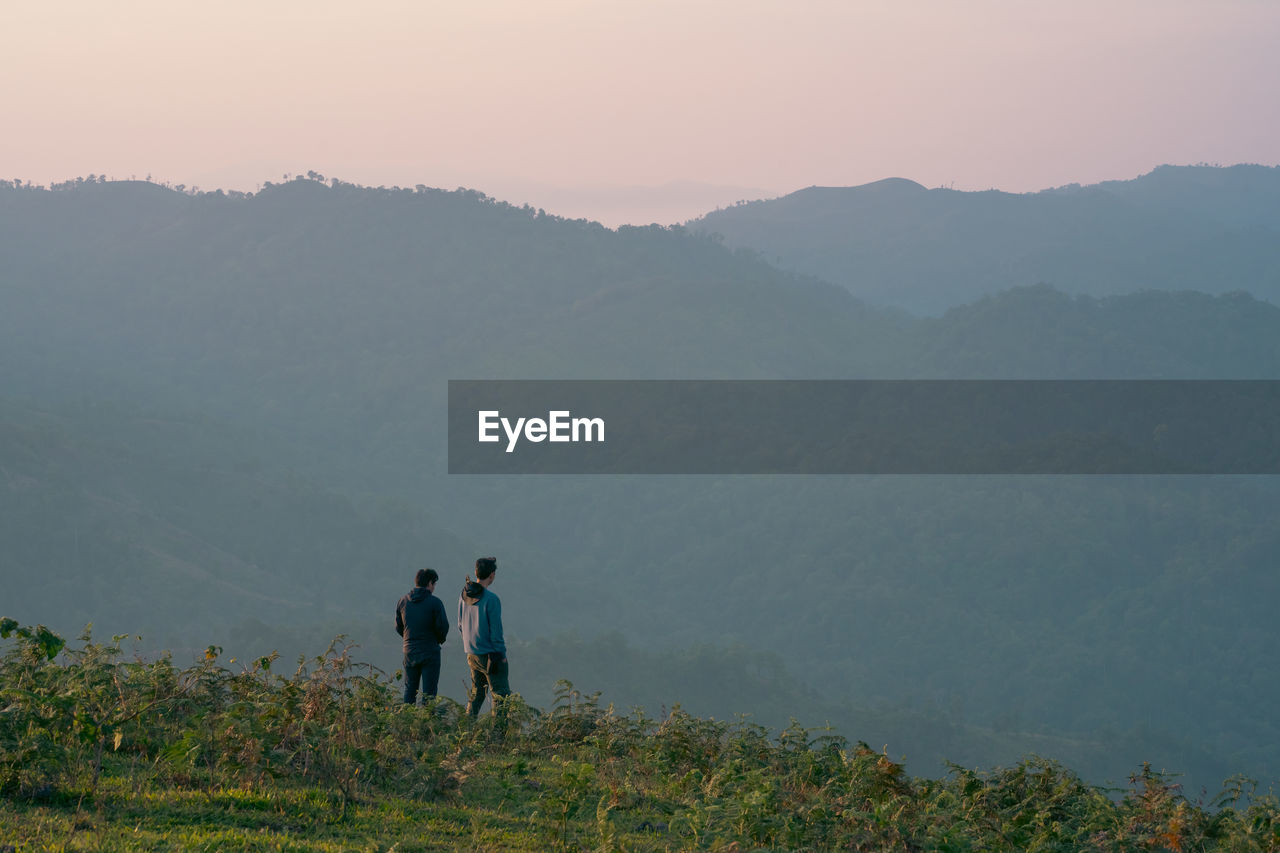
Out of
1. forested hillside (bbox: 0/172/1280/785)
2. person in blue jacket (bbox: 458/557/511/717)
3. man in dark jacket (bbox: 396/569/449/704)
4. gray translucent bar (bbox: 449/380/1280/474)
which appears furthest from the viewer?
gray translucent bar (bbox: 449/380/1280/474)

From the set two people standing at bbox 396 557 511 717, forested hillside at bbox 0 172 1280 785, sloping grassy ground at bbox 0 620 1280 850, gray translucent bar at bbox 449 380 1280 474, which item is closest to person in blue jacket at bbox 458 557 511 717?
two people standing at bbox 396 557 511 717

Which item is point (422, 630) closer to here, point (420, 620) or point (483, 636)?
point (420, 620)

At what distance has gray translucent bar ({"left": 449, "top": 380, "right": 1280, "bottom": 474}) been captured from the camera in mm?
150875

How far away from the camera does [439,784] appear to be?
7.57m

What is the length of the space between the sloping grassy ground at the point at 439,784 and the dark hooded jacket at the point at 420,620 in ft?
2.25

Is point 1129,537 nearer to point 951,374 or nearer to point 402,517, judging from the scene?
point 951,374

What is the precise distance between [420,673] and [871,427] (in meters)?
154

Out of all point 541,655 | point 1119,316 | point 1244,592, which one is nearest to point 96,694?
point 541,655

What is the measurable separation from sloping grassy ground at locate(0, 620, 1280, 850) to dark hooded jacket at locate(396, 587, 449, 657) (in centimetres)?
69

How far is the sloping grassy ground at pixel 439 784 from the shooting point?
6.44 m

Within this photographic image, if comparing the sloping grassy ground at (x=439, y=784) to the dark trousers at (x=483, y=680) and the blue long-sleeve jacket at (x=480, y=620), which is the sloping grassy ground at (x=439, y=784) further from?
the blue long-sleeve jacket at (x=480, y=620)

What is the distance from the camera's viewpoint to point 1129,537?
13650cm

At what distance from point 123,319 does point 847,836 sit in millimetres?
191911

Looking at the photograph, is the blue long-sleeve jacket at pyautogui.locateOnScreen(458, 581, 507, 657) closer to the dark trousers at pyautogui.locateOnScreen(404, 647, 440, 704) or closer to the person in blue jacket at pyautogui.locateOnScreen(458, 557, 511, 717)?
the person in blue jacket at pyautogui.locateOnScreen(458, 557, 511, 717)
